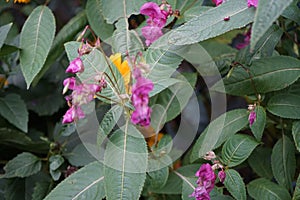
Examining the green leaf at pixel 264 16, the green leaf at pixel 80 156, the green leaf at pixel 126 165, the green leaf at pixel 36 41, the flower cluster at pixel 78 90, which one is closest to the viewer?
the green leaf at pixel 264 16

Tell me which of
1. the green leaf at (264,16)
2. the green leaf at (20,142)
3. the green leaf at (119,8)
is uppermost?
the green leaf at (264,16)

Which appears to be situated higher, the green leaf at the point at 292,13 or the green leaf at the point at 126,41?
the green leaf at the point at 292,13

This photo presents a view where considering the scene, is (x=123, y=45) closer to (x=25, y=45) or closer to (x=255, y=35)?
(x=25, y=45)

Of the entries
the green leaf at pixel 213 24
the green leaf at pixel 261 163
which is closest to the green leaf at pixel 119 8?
the green leaf at pixel 213 24

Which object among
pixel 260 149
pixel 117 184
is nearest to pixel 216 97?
pixel 260 149

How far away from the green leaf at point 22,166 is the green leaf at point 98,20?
1.13ft

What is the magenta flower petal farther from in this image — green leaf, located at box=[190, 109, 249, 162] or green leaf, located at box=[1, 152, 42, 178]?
green leaf, located at box=[1, 152, 42, 178]

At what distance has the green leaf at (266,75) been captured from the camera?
3.16 ft

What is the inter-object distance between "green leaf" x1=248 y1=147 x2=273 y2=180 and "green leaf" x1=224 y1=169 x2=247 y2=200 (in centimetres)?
21

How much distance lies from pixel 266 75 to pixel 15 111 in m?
0.66

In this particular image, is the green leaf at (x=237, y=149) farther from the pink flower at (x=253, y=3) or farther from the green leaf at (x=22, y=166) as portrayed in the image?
the green leaf at (x=22, y=166)

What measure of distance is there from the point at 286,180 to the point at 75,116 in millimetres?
474

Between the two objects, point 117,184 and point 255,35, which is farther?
point 117,184

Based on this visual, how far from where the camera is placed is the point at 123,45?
0.98 meters
